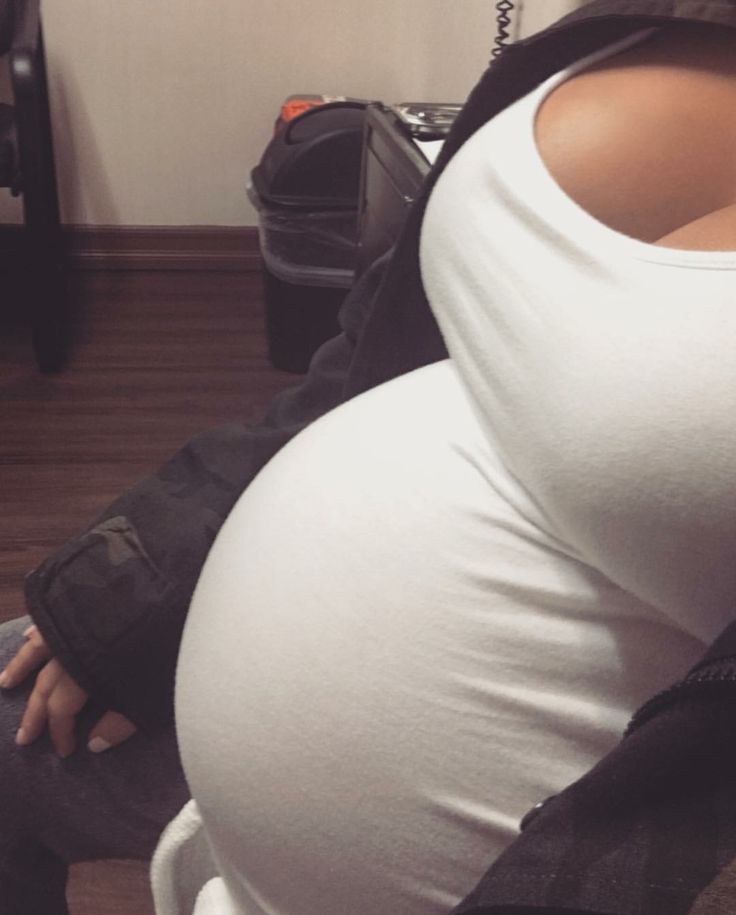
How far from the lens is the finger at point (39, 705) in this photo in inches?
23.4

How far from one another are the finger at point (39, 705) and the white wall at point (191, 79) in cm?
169

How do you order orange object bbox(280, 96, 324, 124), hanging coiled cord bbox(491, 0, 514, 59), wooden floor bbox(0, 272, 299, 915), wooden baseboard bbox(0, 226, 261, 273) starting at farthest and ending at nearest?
wooden baseboard bbox(0, 226, 261, 273), orange object bbox(280, 96, 324, 124), wooden floor bbox(0, 272, 299, 915), hanging coiled cord bbox(491, 0, 514, 59)

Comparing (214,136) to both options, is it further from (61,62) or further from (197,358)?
(197,358)

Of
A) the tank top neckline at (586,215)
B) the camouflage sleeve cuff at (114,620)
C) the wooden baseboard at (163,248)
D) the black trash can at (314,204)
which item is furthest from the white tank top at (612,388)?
the wooden baseboard at (163,248)

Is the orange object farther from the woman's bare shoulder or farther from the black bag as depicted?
the woman's bare shoulder

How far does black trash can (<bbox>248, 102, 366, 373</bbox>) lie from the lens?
1.77 metres

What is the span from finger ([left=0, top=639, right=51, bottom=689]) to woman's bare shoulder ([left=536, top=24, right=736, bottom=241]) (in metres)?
0.44

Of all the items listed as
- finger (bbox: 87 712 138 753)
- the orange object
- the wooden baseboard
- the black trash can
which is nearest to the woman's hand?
finger (bbox: 87 712 138 753)

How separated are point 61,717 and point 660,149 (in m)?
0.49

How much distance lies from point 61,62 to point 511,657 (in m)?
2.07

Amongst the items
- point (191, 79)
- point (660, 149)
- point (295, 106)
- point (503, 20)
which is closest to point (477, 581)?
point (660, 149)

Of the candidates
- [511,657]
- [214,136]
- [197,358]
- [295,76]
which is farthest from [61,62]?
[511,657]

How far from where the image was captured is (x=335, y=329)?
6.14 ft

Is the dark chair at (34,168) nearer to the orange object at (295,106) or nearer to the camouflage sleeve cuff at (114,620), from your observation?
the orange object at (295,106)
